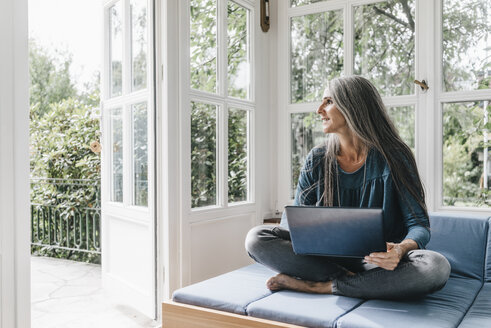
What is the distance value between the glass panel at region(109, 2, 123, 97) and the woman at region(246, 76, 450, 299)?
1505 mm

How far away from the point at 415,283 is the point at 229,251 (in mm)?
1453

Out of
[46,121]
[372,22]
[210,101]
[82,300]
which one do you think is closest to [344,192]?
[210,101]

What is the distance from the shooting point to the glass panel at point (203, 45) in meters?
2.57

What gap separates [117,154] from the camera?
9.54ft

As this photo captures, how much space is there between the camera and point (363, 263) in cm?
188

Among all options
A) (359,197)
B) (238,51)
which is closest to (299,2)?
(238,51)

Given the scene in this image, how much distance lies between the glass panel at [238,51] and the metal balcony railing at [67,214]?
7.39ft

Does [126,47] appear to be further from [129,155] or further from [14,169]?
[14,169]

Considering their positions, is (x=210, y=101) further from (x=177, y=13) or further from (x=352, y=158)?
(x=352, y=158)

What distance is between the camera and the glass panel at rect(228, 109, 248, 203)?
9.51ft

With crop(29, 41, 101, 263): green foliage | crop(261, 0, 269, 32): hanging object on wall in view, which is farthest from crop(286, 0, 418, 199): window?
crop(29, 41, 101, 263): green foliage

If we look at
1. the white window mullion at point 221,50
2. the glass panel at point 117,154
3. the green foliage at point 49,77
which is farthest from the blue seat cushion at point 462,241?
the green foliage at point 49,77

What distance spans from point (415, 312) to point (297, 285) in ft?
1.54

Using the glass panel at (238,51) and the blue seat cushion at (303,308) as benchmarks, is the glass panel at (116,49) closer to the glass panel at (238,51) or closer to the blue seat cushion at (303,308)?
the glass panel at (238,51)
